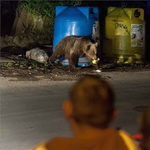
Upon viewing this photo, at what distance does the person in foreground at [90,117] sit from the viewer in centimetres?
156

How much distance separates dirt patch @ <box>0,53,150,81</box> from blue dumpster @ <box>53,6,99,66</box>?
1.94 ft

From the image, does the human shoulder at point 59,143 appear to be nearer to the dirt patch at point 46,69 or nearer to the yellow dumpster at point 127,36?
the dirt patch at point 46,69

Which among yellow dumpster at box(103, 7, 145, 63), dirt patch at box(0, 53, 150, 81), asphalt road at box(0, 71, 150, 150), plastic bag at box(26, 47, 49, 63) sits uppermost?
yellow dumpster at box(103, 7, 145, 63)

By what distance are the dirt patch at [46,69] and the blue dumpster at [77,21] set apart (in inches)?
23.3

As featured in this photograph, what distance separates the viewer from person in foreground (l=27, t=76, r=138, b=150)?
5.11ft

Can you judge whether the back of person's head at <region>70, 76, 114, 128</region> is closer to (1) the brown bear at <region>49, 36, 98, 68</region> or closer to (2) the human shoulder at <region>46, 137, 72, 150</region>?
(2) the human shoulder at <region>46, 137, 72, 150</region>

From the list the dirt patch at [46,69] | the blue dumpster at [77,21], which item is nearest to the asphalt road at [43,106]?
the dirt patch at [46,69]

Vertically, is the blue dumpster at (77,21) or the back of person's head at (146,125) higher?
the blue dumpster at (77,21)

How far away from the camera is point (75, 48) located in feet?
30.8

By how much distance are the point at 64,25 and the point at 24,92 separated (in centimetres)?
364

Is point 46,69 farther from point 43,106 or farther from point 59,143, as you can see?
point 59,143

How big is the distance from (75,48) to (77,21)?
80 centimetres

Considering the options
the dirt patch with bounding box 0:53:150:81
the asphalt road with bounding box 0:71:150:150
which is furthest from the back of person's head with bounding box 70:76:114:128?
the dirt patch with bounding box 0:53:150:81

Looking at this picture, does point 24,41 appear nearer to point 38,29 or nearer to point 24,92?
point 38,29
